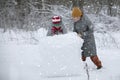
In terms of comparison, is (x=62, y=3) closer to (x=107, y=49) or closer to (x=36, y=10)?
(x=36, y=10)

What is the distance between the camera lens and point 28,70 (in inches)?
406

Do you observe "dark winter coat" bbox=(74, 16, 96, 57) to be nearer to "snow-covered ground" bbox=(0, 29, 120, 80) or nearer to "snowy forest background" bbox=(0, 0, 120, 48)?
"snow-covered ground" bbox=(0, 29, 120, 80)

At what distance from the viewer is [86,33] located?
10.1 m

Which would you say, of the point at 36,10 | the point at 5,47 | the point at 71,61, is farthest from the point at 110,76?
the point at 36,10

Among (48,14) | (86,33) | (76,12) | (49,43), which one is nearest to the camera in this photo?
(49,43)

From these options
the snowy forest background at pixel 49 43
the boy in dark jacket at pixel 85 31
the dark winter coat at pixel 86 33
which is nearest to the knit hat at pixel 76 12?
the boy in dark jacket at pixel 85 31

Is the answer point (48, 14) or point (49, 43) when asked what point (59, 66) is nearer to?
point (49, 43)

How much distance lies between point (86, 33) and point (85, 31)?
2.2 inches

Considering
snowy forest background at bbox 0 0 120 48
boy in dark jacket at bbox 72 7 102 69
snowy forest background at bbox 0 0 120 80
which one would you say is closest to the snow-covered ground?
snowy forest background at bbox 0 0 120 80

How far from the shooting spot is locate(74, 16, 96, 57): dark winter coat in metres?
10.0

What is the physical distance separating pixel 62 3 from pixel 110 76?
14072mm

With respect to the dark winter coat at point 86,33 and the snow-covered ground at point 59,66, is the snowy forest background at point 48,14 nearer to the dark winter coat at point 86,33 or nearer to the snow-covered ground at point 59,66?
the snow-covered ground at point 59,66

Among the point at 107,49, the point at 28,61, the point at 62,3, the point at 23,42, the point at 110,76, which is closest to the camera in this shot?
the point at 110,76

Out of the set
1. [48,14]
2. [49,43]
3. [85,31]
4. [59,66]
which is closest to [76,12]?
[85,31]
